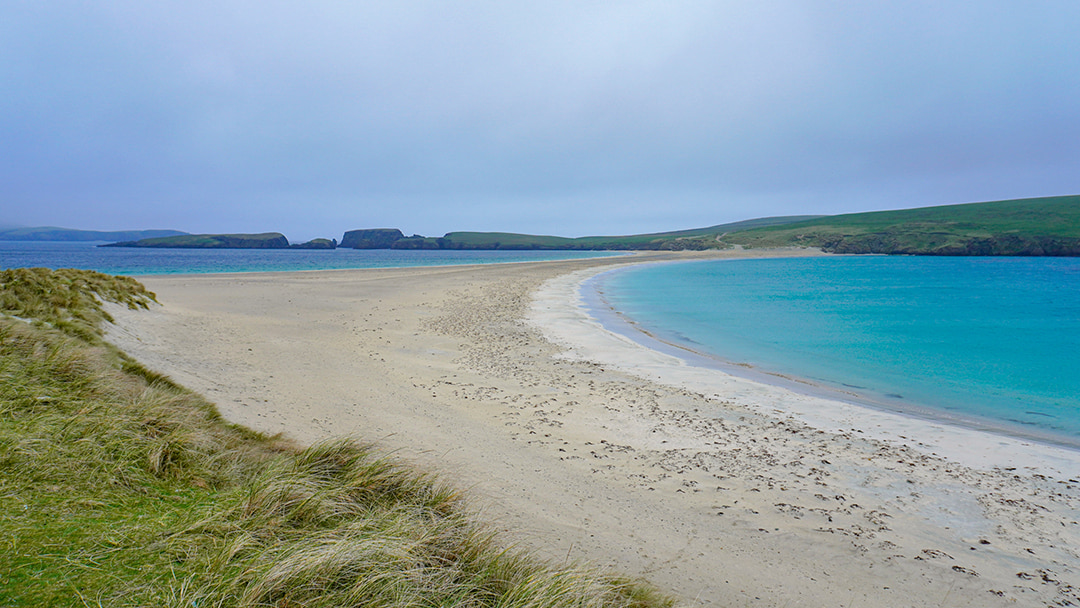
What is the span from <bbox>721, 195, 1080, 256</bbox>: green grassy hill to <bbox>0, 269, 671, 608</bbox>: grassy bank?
122893 mm

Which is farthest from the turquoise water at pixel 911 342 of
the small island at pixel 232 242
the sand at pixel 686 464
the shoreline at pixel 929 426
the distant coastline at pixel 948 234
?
the small island at pixel 232 242

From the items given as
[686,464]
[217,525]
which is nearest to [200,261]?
[686,464]

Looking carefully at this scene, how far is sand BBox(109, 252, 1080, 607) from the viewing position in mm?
3939

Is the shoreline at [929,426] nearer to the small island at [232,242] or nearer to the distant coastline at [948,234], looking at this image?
the distant coastline at [948,234]

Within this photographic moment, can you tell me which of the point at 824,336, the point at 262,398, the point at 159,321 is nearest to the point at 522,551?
the point at 262,398

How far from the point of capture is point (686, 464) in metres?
5.84

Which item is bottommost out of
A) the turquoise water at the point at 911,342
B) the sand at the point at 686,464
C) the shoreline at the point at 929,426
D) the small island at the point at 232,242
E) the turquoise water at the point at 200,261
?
the turquoise water at the point at 911,342

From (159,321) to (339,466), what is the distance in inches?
439

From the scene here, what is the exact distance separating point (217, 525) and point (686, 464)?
179 inches

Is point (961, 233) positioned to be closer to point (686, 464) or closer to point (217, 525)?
point (686, 464)

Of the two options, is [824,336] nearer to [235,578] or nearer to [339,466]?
[339,466]

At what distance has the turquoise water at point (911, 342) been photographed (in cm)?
950

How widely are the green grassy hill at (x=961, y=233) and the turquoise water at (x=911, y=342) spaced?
277 feet

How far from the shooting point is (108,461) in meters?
3.83
